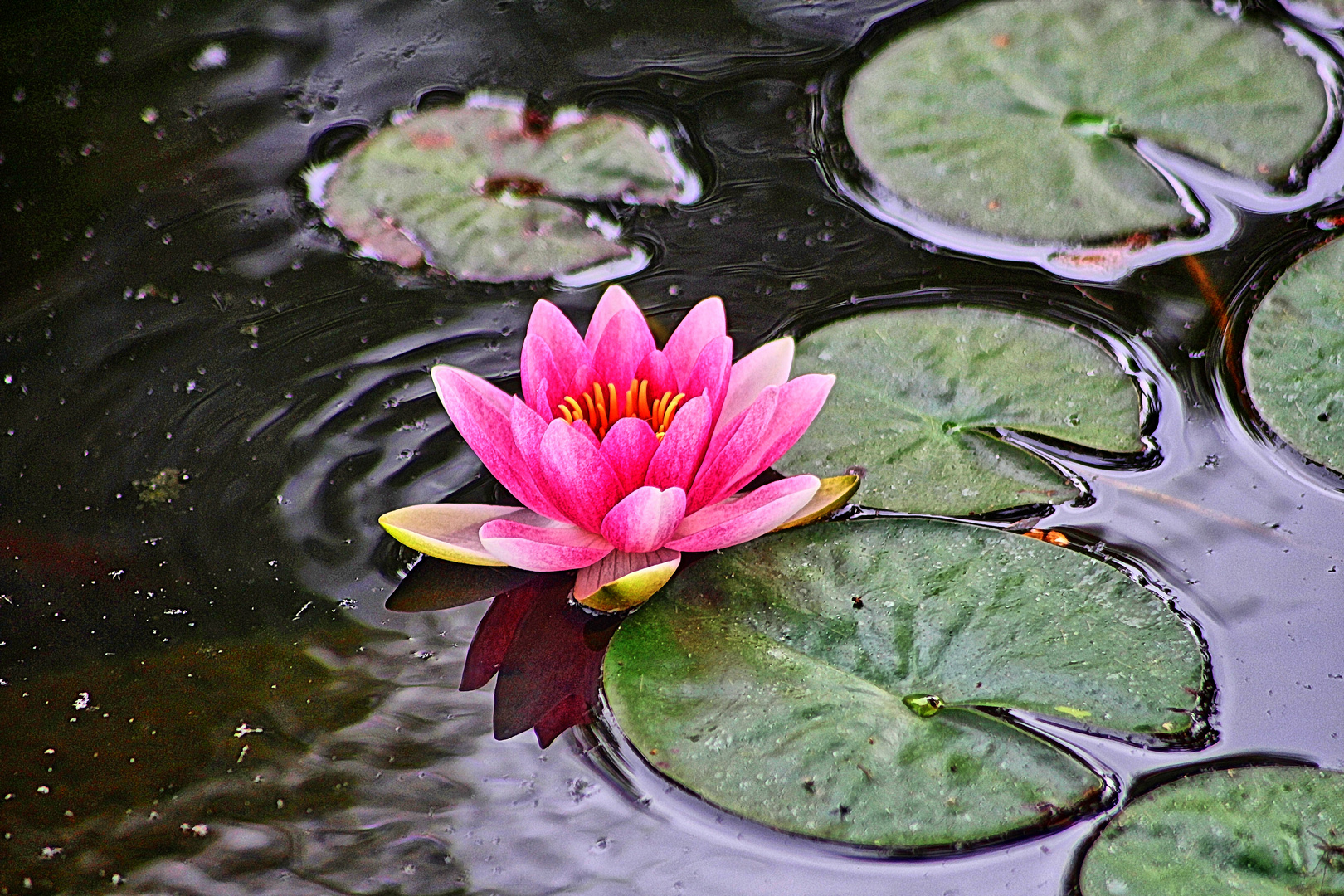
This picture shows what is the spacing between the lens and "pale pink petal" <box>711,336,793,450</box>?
1.71 meters

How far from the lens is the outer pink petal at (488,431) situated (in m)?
1.58

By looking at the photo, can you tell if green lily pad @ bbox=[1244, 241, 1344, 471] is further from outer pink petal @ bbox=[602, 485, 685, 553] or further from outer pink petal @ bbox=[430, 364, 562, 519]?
outer pink petal @ bbox=[430, 364, 562, 519]

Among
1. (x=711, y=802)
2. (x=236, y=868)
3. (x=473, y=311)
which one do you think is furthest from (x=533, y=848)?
(x=473, y=311)

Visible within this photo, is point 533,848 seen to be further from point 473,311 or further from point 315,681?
point 473,311

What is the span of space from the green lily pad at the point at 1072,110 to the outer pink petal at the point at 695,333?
703 mm

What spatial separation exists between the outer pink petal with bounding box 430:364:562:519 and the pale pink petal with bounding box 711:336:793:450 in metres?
0.33

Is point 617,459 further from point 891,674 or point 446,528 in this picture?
point 891,674

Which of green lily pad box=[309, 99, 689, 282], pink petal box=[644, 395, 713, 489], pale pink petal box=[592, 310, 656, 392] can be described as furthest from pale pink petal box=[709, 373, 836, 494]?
green lily pad box=[309, 99, 689, 282]

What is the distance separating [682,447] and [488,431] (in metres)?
0.31

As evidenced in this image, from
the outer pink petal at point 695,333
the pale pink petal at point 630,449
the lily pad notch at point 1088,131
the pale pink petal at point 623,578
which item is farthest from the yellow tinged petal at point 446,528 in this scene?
the lily pad notch at point 1088,131

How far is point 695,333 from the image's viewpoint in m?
1.69

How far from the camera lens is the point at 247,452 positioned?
1.82 m

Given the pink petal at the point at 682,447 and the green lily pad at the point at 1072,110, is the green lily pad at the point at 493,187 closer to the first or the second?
the green lily pad at the point at 1072,110

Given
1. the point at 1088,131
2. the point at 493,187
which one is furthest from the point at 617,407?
the point at 1088,131
